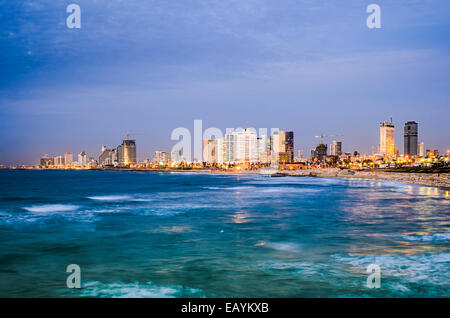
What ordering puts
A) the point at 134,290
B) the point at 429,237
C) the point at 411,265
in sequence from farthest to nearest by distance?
the point at 429,237 < the point at 411,265 < the point at 134,290

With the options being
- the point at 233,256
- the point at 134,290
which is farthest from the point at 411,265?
the point at 134,290

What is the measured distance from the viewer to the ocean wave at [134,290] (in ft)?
36.9

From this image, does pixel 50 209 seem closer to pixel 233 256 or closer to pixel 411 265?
pixel 233 256

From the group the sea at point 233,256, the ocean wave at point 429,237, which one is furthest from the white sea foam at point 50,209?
the ocean wave at point 429,237

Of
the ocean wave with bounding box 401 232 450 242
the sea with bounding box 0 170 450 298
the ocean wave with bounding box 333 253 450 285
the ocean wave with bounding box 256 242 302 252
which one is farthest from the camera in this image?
the ocean wave with bounding box 401 232 450 242

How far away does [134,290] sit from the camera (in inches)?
463

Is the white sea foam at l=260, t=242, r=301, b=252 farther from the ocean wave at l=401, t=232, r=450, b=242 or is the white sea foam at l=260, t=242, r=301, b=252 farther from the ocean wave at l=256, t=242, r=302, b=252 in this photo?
the ocean wave at l=401, t=232, r=450, b=242

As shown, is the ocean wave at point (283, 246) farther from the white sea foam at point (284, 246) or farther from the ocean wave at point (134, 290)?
the ocean wave at point (134, 290)

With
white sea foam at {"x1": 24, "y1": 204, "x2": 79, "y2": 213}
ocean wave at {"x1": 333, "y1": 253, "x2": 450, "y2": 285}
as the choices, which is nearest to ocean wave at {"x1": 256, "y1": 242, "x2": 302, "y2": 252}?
ocean wave at {"x1": 333, "y1": 253, "x2": 450, "y2": 285}

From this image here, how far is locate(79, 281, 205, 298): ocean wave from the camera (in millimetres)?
11250

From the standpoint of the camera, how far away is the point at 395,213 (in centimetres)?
2997
